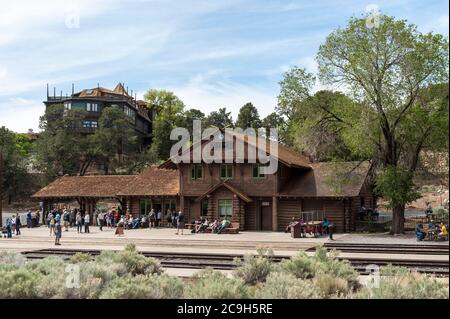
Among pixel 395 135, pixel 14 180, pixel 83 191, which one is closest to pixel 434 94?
pixel 395 135

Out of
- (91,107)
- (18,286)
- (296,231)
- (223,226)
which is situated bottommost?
Answer: (18,286)

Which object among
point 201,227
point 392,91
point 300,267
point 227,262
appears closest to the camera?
point 300,267

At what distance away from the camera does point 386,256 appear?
22688mm

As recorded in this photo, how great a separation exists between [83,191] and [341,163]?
2263 centimetres

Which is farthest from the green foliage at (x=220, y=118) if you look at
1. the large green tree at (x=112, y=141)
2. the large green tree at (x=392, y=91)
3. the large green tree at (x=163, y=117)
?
the large green tree at (x=392, y=91)

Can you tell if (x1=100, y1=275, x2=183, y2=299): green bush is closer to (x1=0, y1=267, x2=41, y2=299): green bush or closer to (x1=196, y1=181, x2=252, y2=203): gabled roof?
(x1=0, y1=267, x2=41, y2=299): green bush

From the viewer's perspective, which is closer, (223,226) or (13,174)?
(223,226)

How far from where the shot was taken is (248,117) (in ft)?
290

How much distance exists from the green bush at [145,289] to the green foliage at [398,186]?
22.0 meters

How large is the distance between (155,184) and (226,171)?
23.5 feet

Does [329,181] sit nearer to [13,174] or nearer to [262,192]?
[262,192]

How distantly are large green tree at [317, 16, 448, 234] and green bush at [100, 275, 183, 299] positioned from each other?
22.0m

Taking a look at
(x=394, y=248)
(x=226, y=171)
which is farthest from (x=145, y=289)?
(x=226, y=171)

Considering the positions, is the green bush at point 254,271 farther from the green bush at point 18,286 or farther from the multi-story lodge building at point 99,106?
the multi-story lodge building at point 99,106
